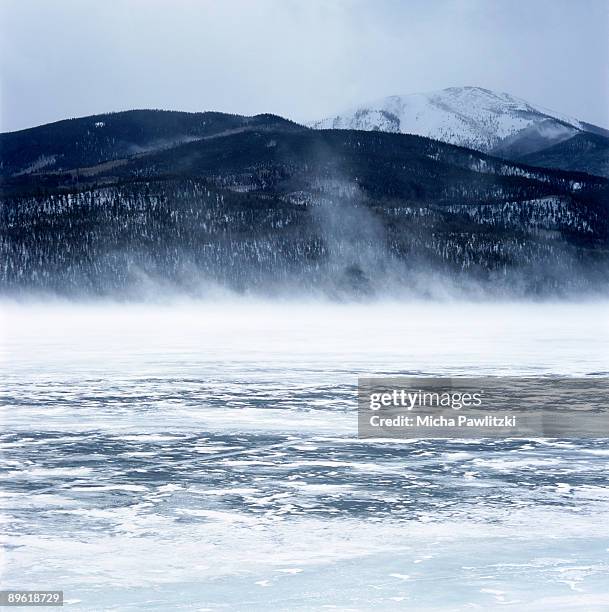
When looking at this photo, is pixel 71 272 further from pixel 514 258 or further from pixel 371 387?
pixel 371 387

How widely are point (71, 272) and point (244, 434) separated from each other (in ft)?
503

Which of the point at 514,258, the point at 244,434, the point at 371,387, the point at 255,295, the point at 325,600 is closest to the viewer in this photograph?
the point at 325,600

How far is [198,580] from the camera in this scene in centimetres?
784

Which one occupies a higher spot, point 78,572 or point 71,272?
point 71,272

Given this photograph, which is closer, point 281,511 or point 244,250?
point 281,511

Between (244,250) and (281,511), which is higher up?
(244,250)

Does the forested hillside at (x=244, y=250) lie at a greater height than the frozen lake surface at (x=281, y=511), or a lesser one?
greater

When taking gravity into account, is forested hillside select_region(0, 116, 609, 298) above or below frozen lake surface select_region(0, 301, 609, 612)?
above

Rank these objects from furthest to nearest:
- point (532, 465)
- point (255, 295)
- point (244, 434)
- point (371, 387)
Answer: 1. point (255, 295)
2. point (371, 387)
3. point (244, 434)
4. point (532, 465)

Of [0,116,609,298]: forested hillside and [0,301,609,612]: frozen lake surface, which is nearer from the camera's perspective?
[0,301,609,612]: frozen lake surface

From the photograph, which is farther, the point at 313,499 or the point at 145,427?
the point at 145,427

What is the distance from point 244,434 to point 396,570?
6830mm

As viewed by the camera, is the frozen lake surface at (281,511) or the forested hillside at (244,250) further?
the forested hillside at (244,250)

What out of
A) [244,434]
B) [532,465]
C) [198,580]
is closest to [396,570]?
[198,580]
